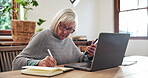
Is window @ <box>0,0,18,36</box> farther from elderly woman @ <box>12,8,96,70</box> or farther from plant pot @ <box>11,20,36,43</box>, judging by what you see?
elderly woman @ <box>12,8,96,70</box>

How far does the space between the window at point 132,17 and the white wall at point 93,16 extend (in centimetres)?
11

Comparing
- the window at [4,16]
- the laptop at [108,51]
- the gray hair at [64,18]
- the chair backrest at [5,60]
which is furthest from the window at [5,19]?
the laptop at [108,51]

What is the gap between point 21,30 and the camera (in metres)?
2.18

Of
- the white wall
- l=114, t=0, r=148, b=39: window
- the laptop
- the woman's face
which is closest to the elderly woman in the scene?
the woman's face

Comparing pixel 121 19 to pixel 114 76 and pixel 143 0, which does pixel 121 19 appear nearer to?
pixel 143 0

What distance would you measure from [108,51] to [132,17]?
7.81 ft

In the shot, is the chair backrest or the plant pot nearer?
the chair backrest

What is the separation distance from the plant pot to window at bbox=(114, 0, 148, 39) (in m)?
1.83

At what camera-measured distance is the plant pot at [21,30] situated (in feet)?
7.09

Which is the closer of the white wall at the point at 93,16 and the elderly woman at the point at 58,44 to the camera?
the elderly woman at the point at 58,44

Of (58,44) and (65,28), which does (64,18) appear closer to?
(65,28)

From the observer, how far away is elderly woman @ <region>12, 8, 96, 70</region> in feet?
4.98

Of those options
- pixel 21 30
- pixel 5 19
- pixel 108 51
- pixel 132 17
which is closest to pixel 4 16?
pixel 5 19

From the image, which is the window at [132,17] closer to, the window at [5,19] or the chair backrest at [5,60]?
the window at [5,19]
